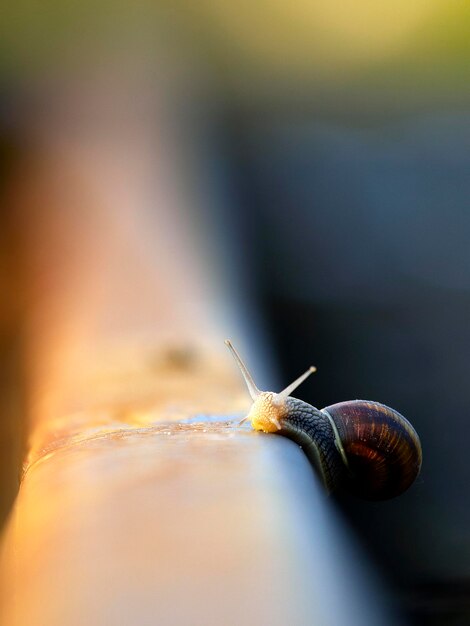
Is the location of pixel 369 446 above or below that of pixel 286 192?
below

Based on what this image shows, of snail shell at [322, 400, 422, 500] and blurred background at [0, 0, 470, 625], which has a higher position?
blurred background at [0, 0, 470, 625]

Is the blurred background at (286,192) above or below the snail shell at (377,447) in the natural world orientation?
above

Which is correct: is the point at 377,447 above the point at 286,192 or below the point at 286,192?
below

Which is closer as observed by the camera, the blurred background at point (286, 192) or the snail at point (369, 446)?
the blurred background at point (286, 192)

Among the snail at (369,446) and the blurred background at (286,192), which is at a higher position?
the blurred background at (286,192)

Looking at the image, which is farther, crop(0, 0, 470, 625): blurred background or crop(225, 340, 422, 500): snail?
crop(225, 340, 422, 500): snail

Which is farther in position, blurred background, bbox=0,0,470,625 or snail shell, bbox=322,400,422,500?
snail shell, bbox=322,400,422,500

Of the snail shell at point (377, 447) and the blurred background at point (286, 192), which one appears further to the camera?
the snail shell at point (377, 447)

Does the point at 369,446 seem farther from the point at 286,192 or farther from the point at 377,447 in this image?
the point at 286,192

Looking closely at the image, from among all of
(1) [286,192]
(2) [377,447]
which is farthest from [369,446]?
(1) [286,192]
